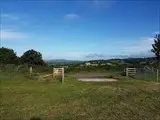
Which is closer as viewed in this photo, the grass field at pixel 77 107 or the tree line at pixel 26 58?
the grass field at pixel 77 107

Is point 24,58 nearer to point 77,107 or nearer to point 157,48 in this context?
point 157,48

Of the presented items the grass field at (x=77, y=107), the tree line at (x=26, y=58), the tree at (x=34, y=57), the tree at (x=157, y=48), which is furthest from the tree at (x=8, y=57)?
the grass field at (x=77, y=107)

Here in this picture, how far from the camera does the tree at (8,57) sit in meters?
82.1

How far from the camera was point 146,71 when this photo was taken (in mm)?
45125

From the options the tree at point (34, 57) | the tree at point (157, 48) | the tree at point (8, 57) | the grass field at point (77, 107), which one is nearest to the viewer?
the grass field at point (77, 107)

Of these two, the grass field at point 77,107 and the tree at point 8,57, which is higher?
the tree at point 8,57

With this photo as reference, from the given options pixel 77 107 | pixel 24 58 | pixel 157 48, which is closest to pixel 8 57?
pixel 24 58

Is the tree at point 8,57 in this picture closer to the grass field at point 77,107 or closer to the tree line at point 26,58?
the tree line at point 26,58

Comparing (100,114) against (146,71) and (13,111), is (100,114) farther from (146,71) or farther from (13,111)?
(146,71)

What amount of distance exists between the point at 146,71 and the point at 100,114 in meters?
31.2

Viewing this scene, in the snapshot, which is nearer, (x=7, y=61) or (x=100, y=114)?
(x=100, y=114)

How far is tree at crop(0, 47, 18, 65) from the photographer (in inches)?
3231

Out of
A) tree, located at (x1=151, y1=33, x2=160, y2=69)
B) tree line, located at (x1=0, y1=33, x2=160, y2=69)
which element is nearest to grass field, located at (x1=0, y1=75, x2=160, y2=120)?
tree, located at (x1=151, y1=33, x2=160, y2=69)

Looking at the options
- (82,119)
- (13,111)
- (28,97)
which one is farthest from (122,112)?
(28,97)
